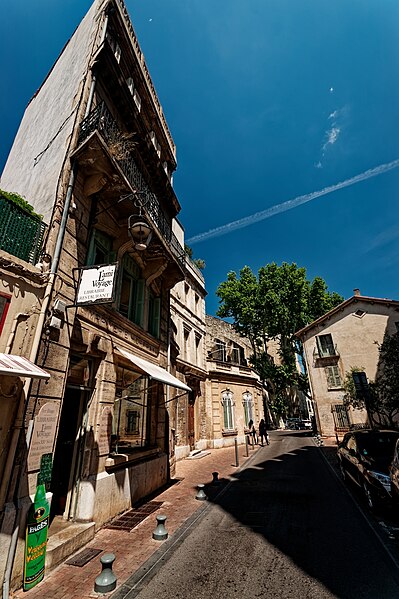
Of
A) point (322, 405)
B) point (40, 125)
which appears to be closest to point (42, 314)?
point (40, 125)

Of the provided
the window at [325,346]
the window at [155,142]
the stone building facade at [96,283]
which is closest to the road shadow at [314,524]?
the stone building facade at [96,283]

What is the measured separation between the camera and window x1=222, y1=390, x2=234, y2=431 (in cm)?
1894

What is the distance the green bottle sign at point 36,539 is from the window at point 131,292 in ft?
15.7

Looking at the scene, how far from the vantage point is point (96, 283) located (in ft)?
18.2

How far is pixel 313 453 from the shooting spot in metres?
15.5

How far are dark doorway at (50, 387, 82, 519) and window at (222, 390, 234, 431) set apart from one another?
1398cm

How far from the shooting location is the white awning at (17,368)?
11.8 feet

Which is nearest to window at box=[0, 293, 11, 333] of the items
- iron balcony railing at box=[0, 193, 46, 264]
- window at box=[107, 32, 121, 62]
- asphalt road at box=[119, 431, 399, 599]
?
iron balcony railing at box=[0, 193, 46, 264]

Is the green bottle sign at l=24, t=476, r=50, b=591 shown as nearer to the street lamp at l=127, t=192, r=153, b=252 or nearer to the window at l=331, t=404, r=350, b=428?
the street lamp at l=127, t=192, r=153, b=252

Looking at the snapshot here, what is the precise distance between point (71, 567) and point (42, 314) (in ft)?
13.3

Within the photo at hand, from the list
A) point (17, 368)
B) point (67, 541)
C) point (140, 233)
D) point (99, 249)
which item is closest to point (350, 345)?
→ point (140, 233)

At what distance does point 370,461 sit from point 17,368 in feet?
26.9

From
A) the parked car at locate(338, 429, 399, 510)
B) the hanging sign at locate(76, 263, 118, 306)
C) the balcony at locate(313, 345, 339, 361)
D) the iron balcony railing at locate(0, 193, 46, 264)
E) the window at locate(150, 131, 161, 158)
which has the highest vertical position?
the window at locate(150, 131, 161, 158)

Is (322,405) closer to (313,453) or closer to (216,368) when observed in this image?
(313,453)
